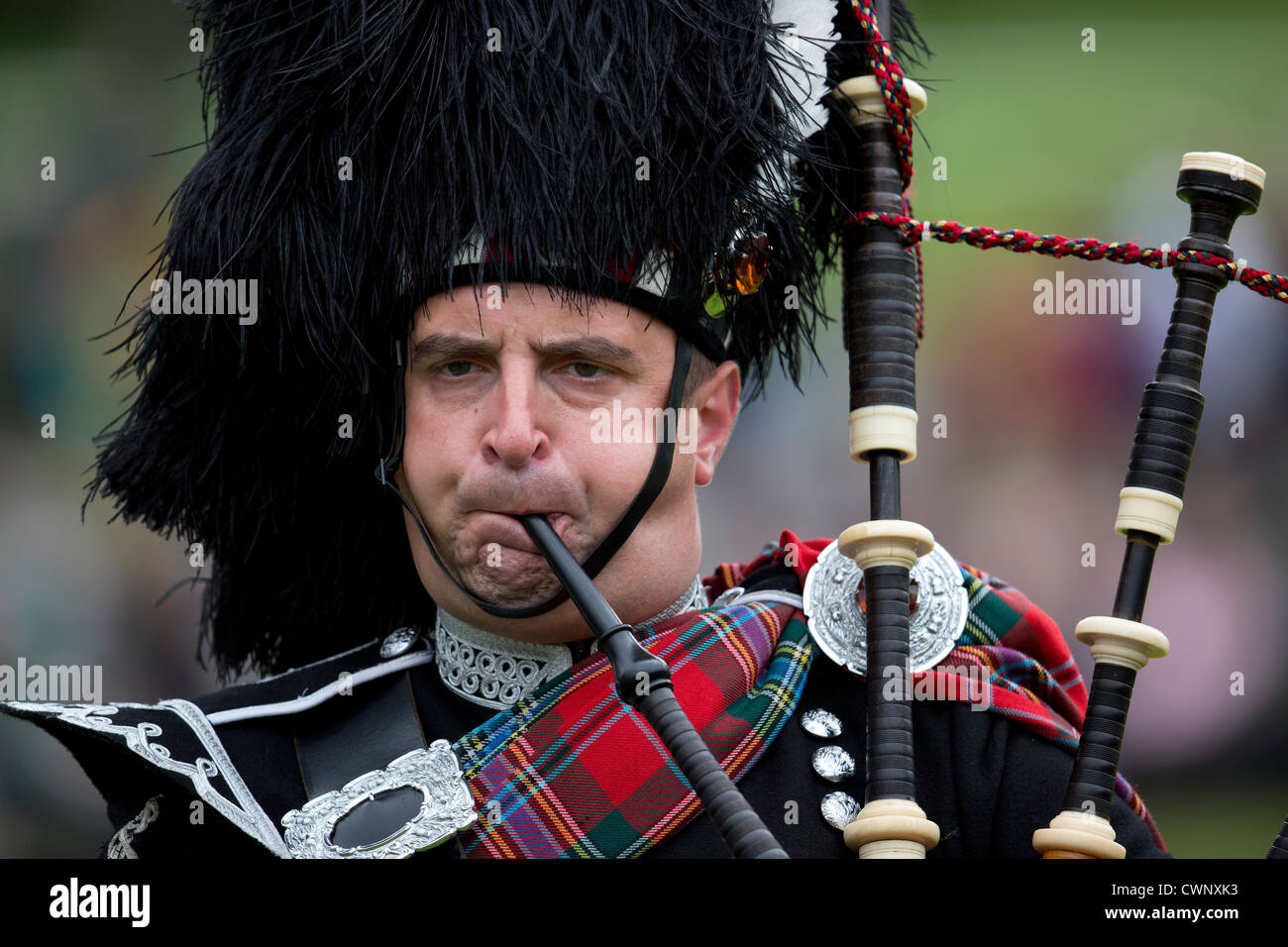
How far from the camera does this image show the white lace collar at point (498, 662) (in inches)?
106

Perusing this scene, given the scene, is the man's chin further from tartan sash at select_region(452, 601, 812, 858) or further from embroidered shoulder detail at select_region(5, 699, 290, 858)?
embroidered shoulder detail at select_region(5, 699, 290, 858)

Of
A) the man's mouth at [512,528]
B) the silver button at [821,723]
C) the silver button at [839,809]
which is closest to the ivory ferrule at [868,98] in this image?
the man's mouth at [512,528]

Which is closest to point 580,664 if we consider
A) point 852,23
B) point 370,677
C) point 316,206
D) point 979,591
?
point 370,677

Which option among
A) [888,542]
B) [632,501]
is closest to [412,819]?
[632,501]

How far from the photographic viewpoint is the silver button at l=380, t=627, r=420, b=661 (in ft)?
9.45

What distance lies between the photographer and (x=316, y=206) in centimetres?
271

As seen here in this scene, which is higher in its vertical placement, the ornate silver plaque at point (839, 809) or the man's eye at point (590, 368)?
the man's eye at point (590, 368)

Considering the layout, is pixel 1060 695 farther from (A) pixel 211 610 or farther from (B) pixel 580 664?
(A) pixel 211 610

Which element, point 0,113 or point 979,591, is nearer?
point 979,591

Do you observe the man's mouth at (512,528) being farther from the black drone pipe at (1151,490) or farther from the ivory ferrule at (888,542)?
the black drone pipe at (1151,490)

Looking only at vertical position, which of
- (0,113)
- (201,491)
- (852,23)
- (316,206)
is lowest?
(201,491)

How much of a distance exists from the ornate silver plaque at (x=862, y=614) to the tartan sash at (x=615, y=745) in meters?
0.06
